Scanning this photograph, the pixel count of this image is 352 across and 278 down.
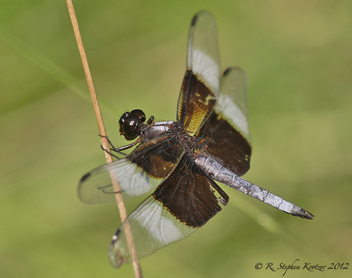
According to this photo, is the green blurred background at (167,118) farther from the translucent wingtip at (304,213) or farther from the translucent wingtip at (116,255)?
the translucent wingtip at (116,255)

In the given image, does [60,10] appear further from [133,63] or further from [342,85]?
[342,85]

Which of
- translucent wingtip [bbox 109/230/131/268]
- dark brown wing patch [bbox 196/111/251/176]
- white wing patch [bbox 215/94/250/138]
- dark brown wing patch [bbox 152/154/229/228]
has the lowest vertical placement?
translucent wingtip [bbox 109/230/131/268]

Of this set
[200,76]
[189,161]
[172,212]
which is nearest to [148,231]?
[172,212]

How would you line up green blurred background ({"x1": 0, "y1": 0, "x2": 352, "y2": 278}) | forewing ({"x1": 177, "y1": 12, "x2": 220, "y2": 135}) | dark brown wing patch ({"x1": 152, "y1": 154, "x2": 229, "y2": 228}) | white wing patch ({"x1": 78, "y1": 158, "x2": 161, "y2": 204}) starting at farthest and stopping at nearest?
1. green blurred background ({"x1": 0, "y1": 0, "x2": 352, "y2": 278})
2. forewing ({"x1": 177, "y1": 12, "x2": 220, "y2": 135})
3. dark brown wing patch ({"x1": 152, "y1": 154, "x2": 229, "y2": 228})
4. white wing patch ({"x1": 78, "y1": 158, "x2": 161, "y2": 204})

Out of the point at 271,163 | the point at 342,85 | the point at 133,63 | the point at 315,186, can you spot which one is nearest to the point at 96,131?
the point at 133,63

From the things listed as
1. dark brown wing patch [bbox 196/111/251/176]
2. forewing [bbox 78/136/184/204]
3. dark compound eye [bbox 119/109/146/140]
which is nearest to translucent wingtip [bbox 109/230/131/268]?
forewing [bbox 78/136/184/204]

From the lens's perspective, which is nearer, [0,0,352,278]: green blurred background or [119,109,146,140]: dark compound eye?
[119,109,146,140]: dark compound eye

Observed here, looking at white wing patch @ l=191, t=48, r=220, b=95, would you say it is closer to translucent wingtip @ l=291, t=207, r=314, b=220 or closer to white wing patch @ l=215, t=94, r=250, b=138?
white wing patch @ l=215, t=94, r=250, b=138

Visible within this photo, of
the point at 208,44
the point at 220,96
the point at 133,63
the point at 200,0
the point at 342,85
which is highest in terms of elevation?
Answer: the point at 200,0
